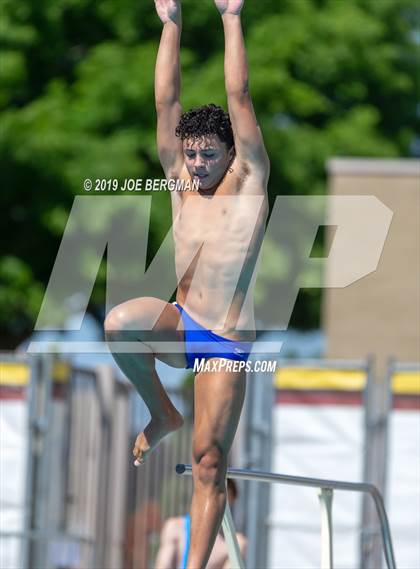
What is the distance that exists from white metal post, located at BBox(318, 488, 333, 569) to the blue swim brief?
1.23m

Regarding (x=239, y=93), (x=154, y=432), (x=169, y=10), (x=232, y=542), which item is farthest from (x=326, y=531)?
(x=169, y=10)

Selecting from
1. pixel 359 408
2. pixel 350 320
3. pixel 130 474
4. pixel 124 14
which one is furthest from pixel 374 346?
pixel 124 14

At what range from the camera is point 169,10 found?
608cm

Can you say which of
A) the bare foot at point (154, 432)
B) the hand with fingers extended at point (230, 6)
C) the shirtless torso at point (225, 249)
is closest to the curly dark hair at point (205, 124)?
the shirtless torso at point (225, 249)

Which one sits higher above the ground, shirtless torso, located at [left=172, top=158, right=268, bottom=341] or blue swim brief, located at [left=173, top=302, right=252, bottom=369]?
shirtless torso, located at [left=172, top=158, right=268, bottom=341]

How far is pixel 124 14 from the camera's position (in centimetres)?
2027

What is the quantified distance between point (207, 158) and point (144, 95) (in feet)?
41.9

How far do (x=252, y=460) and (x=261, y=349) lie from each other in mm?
803

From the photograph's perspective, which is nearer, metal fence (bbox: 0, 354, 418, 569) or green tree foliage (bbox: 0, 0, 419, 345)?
metal fence (bbox: 0, 354, 418, 569)

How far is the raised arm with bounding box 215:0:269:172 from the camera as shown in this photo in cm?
566

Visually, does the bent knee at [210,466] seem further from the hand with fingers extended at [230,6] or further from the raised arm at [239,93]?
the hand with fingers extended at [230,6]

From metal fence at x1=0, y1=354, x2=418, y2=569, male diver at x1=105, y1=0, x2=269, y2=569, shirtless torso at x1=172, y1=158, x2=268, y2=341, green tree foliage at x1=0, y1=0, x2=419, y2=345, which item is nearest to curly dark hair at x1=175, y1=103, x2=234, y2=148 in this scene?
male diver at x1=105, y1=0, x2=269, y2=569

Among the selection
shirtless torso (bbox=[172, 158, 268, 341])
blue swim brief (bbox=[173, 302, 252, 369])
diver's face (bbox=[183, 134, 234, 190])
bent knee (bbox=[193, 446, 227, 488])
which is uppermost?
diver's face (bbox=[183, 134, 234, 190])

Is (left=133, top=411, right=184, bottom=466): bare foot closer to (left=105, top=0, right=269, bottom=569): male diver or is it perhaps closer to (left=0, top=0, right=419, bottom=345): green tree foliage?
(left=105, top=0, right=269, bottom=569): male diver
